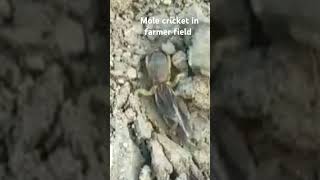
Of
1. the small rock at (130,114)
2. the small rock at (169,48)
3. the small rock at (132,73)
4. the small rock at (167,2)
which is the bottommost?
the small rock at (130,114)

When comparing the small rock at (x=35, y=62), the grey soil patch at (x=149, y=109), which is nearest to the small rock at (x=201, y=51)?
the grey soil patch at (x=149, y=109)

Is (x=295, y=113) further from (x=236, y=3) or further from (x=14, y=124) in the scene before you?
(x=14, y=124)

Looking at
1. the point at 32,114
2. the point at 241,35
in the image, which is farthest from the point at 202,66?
the point at 32,114

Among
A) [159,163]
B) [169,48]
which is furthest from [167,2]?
[159,163]

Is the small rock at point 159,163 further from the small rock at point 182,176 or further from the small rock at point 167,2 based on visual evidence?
the small rock at point 167,2

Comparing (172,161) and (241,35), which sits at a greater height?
(241,35)

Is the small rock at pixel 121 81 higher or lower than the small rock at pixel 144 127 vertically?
higher

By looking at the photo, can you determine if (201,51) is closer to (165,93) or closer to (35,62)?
(165,93)
